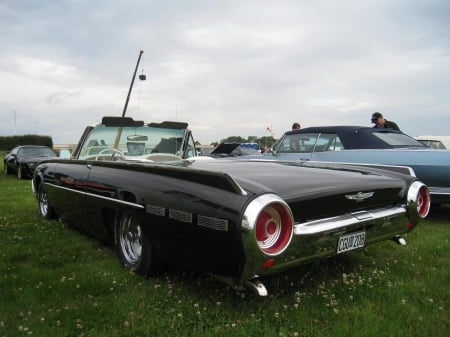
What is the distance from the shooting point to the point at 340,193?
2.62 m

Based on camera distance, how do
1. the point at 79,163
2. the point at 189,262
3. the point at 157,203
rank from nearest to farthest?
1. the point at 189,262
2. the point at 157,203
3. the point at 79,163

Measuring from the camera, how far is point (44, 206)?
5613mm

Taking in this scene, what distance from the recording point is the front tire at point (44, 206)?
539 cm

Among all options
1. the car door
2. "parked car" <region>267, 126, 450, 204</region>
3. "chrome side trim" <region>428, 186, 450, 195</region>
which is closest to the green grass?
the car door

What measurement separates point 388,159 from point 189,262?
3962 millimetres

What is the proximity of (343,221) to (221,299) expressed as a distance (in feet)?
3.09

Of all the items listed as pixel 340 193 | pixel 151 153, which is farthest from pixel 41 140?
pixel 340 193

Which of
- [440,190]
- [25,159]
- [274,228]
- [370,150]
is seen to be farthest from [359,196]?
[25,159]

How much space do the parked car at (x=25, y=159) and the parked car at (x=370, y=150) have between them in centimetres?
863

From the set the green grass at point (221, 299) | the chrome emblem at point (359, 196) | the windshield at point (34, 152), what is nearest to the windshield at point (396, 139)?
the green grass at point (221, 299)

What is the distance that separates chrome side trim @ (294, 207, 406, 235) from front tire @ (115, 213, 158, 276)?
1219mm

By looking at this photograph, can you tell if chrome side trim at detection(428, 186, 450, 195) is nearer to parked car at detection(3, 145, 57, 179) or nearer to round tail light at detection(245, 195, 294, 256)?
round tail light at detection(245, 195, 294, 256)

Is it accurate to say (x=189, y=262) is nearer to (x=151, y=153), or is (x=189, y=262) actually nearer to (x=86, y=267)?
(x=86, y=267)

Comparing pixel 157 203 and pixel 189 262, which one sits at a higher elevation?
pixel 157 203
